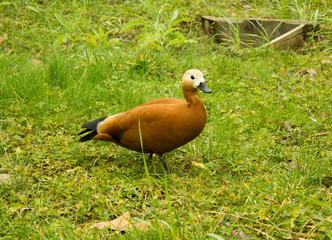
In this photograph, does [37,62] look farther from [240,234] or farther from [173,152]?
[240,234]

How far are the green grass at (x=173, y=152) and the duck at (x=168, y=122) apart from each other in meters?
0.28

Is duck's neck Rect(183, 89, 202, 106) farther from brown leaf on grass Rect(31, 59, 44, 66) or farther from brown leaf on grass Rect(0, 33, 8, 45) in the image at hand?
brown leaf on grass Rect(0, 33, 8, 45)

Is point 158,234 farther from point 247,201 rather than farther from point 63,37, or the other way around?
point 63,37

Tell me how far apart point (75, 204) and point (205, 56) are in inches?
140

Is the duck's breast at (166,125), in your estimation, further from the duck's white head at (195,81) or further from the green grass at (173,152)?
the green grass at (173,152)

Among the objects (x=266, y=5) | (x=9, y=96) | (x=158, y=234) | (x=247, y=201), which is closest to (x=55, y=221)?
(x=158, y=234)

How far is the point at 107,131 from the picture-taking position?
360cm

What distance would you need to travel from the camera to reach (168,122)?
3.32m

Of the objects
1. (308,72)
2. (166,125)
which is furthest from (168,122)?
(308,72)

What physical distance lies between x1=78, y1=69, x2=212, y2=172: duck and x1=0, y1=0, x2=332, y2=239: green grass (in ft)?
0.92

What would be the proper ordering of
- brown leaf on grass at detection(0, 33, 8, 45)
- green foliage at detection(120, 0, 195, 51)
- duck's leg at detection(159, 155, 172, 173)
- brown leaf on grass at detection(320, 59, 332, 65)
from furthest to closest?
brown leaf on grass at detection(0, 33, 8, 45)
green foliage at detection(120, 0, 195, 51)
brown leaf on grass at detection(320, 59, 332, 65)
duck's leg at detection(159, 155, 172, 173)

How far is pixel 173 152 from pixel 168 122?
711 mm

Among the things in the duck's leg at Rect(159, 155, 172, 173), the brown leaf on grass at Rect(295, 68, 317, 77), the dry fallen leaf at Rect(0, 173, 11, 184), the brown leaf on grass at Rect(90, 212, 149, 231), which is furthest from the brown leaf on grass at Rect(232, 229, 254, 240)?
the brown leaf on grass at Rect(295, 68, 317, 77)

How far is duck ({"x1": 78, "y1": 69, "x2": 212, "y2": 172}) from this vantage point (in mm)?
3307
